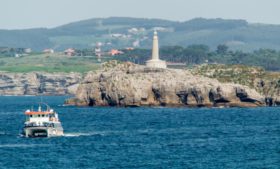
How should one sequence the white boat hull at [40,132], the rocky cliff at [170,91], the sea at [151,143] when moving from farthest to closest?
the rocky cliff at [170,91] < the white boat hull at [40,132] < the sea at [151,143]

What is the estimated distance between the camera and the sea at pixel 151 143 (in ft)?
291

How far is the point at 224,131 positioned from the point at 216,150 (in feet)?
83.8

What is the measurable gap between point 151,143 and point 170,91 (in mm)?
80876

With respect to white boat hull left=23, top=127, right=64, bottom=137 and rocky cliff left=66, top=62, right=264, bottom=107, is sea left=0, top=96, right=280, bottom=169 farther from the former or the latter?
rocky cliff left=66, top=62, right=264, bottom=107

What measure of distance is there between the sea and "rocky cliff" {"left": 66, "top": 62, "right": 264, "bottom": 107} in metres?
21.7

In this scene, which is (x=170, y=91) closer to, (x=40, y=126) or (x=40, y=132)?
(x=40, y=132)

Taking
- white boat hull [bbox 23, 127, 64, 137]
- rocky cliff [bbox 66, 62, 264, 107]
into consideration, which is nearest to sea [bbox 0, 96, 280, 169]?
white boat hull [bbox 23, 127, 64, 137]

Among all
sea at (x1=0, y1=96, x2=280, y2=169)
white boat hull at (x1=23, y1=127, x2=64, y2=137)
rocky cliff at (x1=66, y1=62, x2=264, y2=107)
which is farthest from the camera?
rocky cliff at (x1=66, y1=62, x2=264, y2=107)

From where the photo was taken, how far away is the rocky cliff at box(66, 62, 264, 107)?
184000 millimetres

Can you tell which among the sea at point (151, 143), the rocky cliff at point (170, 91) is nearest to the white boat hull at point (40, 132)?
the sea at point (151, 143)

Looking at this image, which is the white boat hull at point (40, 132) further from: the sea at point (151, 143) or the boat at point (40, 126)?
the sea at point (151, 143)

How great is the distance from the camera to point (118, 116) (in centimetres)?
15938

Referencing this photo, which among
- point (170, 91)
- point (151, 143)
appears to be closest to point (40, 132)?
point (151, 143)

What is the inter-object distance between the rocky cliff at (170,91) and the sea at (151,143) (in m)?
21.7
